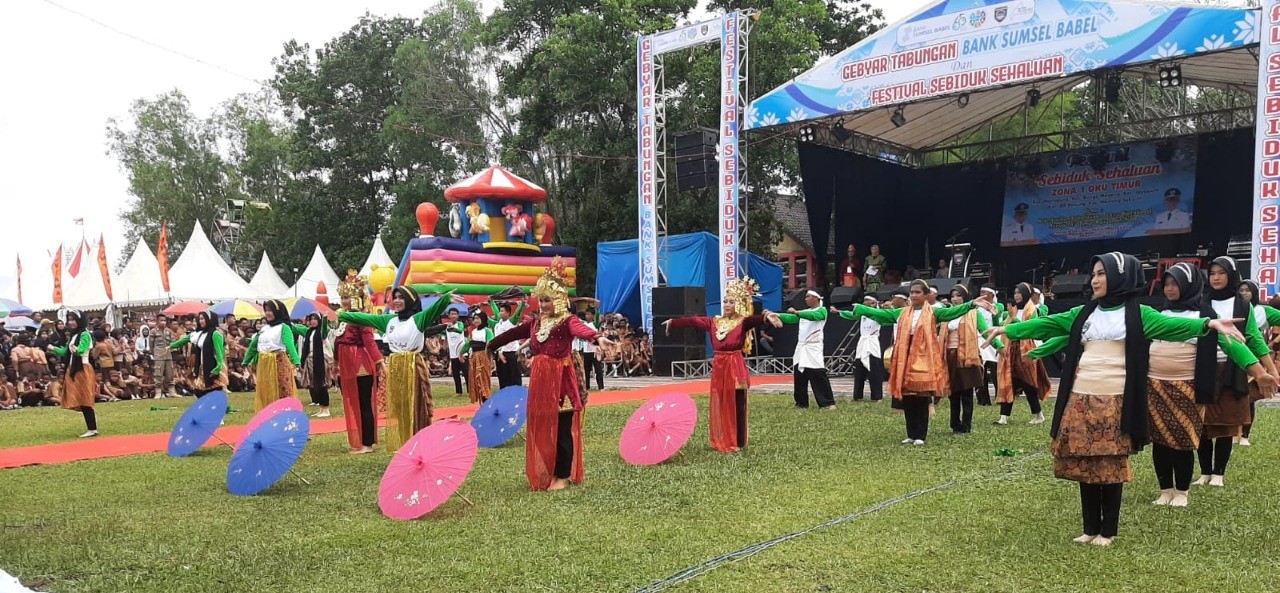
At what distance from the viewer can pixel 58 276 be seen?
27.1 m

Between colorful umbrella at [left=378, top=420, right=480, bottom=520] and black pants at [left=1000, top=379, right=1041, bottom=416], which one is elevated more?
colorful umbrella at [left=378, top=420, right=480, bottom=520]

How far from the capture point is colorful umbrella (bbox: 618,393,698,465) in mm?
7324

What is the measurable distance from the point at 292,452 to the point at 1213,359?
5.76 metres

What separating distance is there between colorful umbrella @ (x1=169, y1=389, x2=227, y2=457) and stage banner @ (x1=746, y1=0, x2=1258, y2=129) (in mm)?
11532

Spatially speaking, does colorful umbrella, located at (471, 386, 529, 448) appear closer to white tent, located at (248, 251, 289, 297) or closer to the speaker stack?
the speaker stack

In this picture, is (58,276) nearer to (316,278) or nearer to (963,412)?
(316,278)

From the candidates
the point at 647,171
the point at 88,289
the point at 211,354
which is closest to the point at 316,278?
the point at 88,289

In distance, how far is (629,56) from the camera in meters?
23.9

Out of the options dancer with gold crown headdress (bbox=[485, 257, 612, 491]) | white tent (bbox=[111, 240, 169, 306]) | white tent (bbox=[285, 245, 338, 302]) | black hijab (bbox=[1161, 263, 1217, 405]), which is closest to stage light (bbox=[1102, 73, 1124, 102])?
black hijab (bbox=[1161, 263, 1217, 405])

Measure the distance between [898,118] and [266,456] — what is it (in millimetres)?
15831

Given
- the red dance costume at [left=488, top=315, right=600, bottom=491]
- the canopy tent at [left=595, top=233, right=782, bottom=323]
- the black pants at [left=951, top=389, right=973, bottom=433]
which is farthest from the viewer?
the canopy tent at [left=595, top=233, right=782, bottom=323]

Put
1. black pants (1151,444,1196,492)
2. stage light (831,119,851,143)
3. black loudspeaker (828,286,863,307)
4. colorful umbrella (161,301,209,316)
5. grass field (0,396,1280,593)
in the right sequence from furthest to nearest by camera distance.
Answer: colorful umbrella (161,301,209,316) → stage light (831,119,851,143) → black loudspeaker (828,286,863,307) → black pants (1151,444,1196,492) → grass field (0,396,1280,593)

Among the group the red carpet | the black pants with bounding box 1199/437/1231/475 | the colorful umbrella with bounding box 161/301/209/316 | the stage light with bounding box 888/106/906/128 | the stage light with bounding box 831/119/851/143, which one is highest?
the stage light with bounding box 888/106/906/128

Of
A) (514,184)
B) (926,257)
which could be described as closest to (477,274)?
(514,184)
